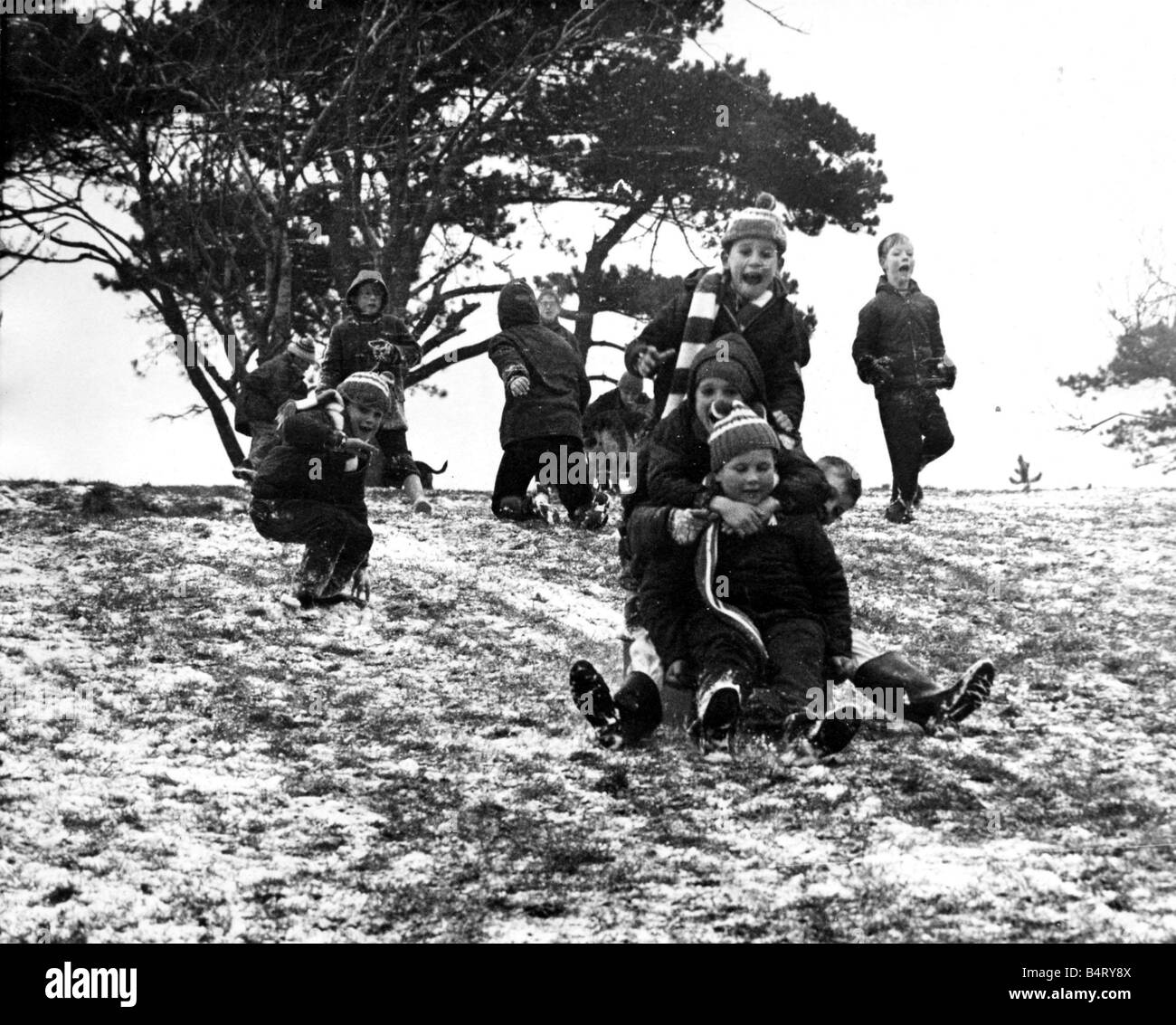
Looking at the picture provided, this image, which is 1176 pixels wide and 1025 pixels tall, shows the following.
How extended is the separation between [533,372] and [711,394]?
4241mm

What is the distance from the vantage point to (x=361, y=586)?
722 centimetres

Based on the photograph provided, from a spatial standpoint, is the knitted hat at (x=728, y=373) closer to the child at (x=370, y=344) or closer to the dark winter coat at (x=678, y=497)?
the dark winter coat at (x=678, y=497)

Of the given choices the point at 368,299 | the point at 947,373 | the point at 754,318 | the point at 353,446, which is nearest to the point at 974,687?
the point at 754,318

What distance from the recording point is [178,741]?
499 cm

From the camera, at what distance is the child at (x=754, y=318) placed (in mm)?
5473

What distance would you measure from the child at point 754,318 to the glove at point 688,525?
680mm

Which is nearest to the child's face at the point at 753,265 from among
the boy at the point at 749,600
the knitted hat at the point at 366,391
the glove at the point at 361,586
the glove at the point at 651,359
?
the glove at the point at 651,359

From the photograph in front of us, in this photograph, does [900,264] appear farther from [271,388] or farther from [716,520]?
[716,520]

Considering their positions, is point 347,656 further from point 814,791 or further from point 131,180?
point 131,180

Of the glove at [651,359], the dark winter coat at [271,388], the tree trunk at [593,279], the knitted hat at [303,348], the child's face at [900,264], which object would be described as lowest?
the glove at [651,359]

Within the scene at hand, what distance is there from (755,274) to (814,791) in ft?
7.05

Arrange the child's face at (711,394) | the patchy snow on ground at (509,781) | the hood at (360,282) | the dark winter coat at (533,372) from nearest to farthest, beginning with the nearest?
the patchy snow on ground at (509,781) < the child's face at (711,394) < the dark winter coat at (533,372) < the hood at (360,282)

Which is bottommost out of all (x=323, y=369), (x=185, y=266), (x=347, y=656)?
(x=347, y=656)
